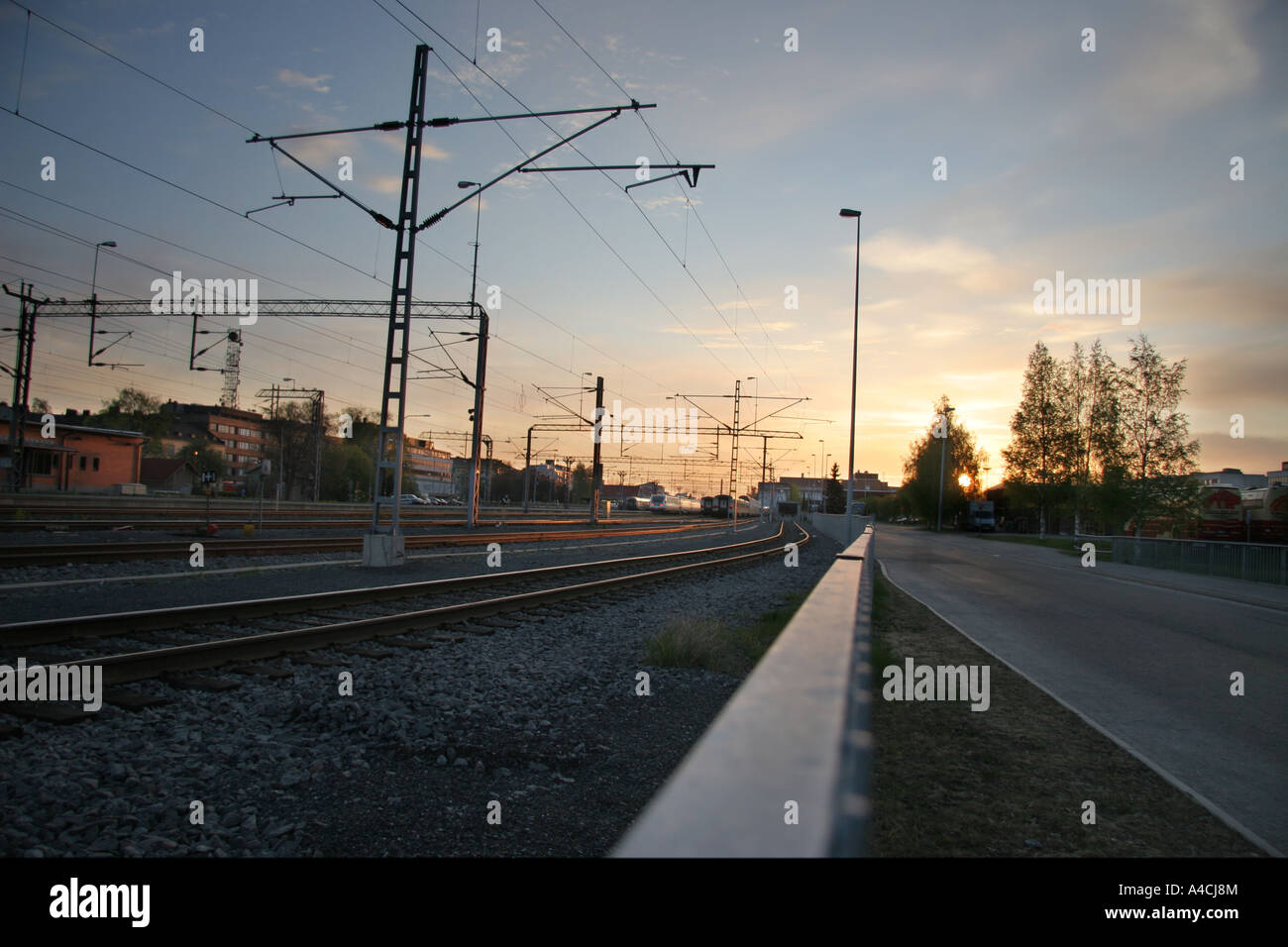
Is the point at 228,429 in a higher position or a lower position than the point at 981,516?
higher

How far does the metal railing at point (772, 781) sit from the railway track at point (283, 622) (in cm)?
662

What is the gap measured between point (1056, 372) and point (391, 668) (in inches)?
2465

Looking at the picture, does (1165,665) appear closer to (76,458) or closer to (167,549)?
(167,549)

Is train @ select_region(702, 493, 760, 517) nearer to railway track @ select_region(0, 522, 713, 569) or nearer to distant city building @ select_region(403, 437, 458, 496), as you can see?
railway track @ select_region(0, 522, 713, 569)

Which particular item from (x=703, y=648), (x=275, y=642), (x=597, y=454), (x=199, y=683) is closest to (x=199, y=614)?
(x=275, y=642)

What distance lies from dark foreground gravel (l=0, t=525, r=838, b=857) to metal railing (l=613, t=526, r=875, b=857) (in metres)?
2.82

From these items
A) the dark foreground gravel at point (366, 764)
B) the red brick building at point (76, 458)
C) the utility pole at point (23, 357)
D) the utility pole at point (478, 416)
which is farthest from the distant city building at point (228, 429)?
the dark foreground gravel at point (366, 764)

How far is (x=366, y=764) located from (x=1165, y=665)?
365 inches

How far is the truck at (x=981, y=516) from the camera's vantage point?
71500 mm

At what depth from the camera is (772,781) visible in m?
1.02

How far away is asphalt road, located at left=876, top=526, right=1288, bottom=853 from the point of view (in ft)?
17.6

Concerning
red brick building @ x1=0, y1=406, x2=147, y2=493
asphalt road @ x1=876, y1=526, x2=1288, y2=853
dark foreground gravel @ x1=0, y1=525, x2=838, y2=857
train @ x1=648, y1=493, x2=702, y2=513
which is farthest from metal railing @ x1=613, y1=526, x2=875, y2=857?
train @ x1=648, y1=493, x2=702, y2=513

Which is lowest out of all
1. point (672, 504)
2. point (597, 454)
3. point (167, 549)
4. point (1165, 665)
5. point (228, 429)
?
point (1165, 665)

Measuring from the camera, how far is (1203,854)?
12.8 ft
